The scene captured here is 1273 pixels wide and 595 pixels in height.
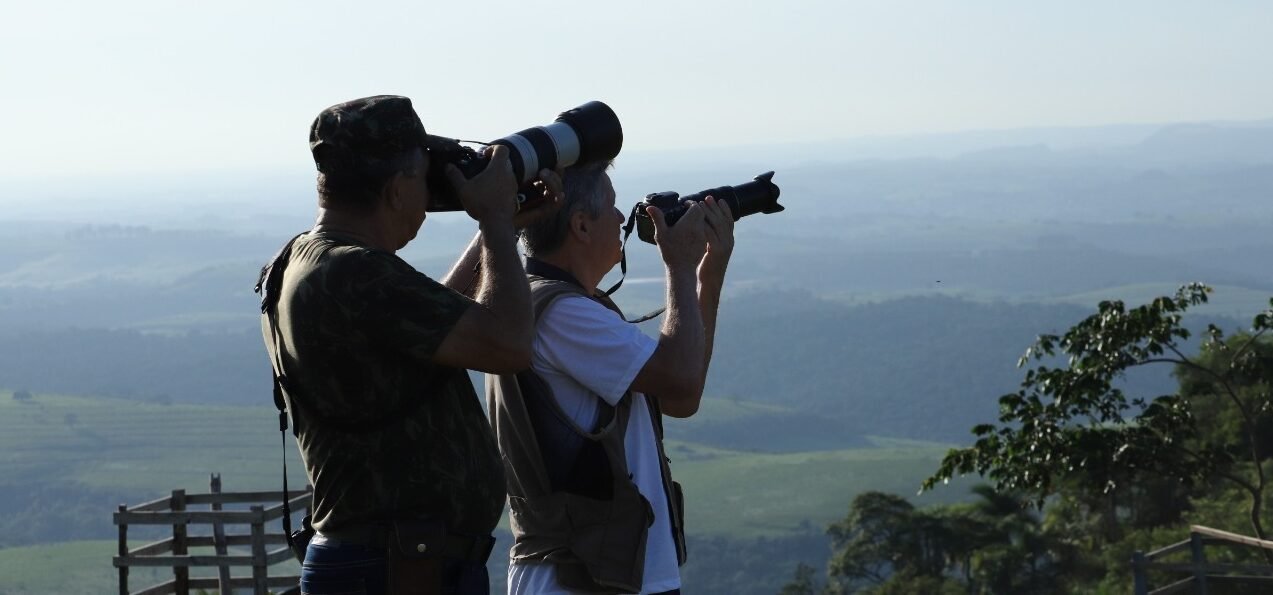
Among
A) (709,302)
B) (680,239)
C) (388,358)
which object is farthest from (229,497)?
(388,358)

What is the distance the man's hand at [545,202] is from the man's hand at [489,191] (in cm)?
21

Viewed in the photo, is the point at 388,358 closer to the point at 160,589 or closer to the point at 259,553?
the point at 259,553

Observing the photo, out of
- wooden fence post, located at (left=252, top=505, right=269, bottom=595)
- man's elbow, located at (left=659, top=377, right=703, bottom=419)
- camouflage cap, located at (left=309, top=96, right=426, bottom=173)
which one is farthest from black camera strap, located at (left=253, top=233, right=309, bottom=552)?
wooden fence post, located at (left=252, top=505, right=269, bottom=595)

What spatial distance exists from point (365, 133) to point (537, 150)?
→ 38 centimetres

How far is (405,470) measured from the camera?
8.08ft

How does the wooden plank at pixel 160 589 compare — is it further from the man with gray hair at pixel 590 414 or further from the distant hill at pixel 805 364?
the distant hill at pixel 805 364

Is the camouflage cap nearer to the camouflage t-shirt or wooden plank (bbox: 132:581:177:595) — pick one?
the camouflage t-shirt

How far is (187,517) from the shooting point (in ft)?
37.0

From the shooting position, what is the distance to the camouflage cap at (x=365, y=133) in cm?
250

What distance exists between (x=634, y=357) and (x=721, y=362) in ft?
529

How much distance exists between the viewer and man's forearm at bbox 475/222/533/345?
8.03 ft

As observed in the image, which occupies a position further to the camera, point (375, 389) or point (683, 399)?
point (683, 399)

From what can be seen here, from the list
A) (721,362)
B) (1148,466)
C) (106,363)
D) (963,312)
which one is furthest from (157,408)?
(1148,466)

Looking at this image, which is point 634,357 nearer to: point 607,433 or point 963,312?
point 607,433
